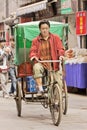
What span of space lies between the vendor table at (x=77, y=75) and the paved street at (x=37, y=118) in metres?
2.24

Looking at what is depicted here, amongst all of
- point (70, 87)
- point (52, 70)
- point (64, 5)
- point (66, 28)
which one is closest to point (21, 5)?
point (64, 5)

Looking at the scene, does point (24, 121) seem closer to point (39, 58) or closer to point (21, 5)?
point (39, 58)

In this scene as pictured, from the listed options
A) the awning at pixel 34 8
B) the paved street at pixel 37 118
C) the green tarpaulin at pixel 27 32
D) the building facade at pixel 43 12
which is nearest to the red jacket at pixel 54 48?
the paved street at pixel 37 118

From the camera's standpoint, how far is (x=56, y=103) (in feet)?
31.9

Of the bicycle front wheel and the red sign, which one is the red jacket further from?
the red sign

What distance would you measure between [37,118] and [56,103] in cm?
124

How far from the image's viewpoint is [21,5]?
113 feet

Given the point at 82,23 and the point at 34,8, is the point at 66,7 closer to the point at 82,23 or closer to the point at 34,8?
the point at 82,23

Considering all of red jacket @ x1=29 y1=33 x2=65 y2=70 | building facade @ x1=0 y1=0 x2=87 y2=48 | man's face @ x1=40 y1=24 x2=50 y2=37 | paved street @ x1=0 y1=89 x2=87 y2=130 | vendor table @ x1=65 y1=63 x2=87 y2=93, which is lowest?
paved street @ x1=0 y1=89 x2=87 y2=130

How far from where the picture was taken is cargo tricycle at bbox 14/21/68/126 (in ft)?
32.1

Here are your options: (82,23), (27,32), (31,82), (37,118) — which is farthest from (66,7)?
(37,118)

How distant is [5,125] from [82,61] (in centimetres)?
708

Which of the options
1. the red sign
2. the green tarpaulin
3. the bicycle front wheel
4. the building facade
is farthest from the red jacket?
the red sign

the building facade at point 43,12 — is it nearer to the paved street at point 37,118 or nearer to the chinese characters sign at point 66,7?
the chinese characters sign at point 66,7
